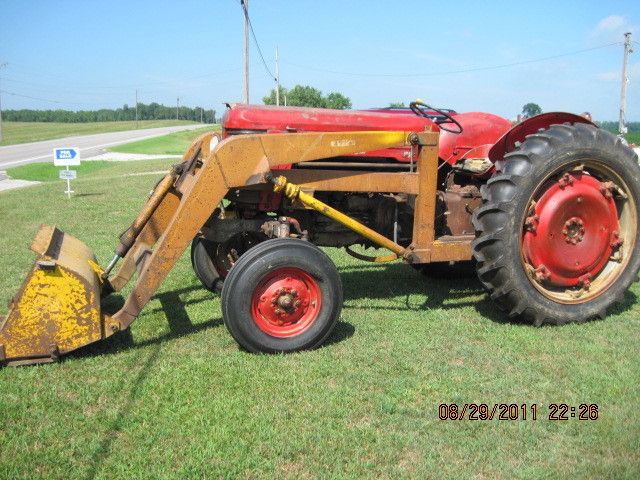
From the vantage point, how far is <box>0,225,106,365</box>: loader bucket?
373 cm

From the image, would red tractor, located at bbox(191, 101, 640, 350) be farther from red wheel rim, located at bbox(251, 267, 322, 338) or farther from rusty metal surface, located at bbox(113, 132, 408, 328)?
rusty metal surface, located at bbox(113, 132, 408, 328)

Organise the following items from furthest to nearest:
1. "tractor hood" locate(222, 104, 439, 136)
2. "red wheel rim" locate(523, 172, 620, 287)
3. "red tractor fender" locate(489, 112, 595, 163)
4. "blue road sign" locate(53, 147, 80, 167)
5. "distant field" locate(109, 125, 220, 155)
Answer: "distant field" locate(109, 125, 220, 155) < "blue road sign" locate(53, 147, 80, 167) < "red tractor fender" locate(489, 112, 595, 163) < "tractor hood" locate(222, 104, 439, 136) < "red wheel rim" locate(523, 172, 620, 287)

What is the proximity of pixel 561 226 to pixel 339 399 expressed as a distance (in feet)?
7.90

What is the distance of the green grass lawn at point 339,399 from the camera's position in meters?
2.90

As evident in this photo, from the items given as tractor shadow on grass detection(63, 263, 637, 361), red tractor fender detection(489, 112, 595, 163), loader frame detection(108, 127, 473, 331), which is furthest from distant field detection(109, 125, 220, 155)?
red tractor fender detection(489, 112, 595, 163)

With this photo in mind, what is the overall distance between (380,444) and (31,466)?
1692 mm

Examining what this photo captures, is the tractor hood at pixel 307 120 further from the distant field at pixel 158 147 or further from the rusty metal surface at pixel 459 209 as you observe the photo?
the distant field at pixel 158 147

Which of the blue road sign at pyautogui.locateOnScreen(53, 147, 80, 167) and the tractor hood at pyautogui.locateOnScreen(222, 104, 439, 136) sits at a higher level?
the tractor hood at pyautogui.locateOnScreen(222, 104, 439, 136)

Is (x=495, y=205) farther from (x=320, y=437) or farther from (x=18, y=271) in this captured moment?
(x=18, y=271)

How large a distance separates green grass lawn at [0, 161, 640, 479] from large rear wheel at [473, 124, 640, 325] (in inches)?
10.8

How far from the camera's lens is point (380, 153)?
16.7 feet

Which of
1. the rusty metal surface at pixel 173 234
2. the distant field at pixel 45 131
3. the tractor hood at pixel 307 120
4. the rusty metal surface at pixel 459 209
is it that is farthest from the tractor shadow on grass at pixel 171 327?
the distant field at pixel 45 131

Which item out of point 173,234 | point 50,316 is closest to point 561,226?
point 173,234

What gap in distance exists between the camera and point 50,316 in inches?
148
